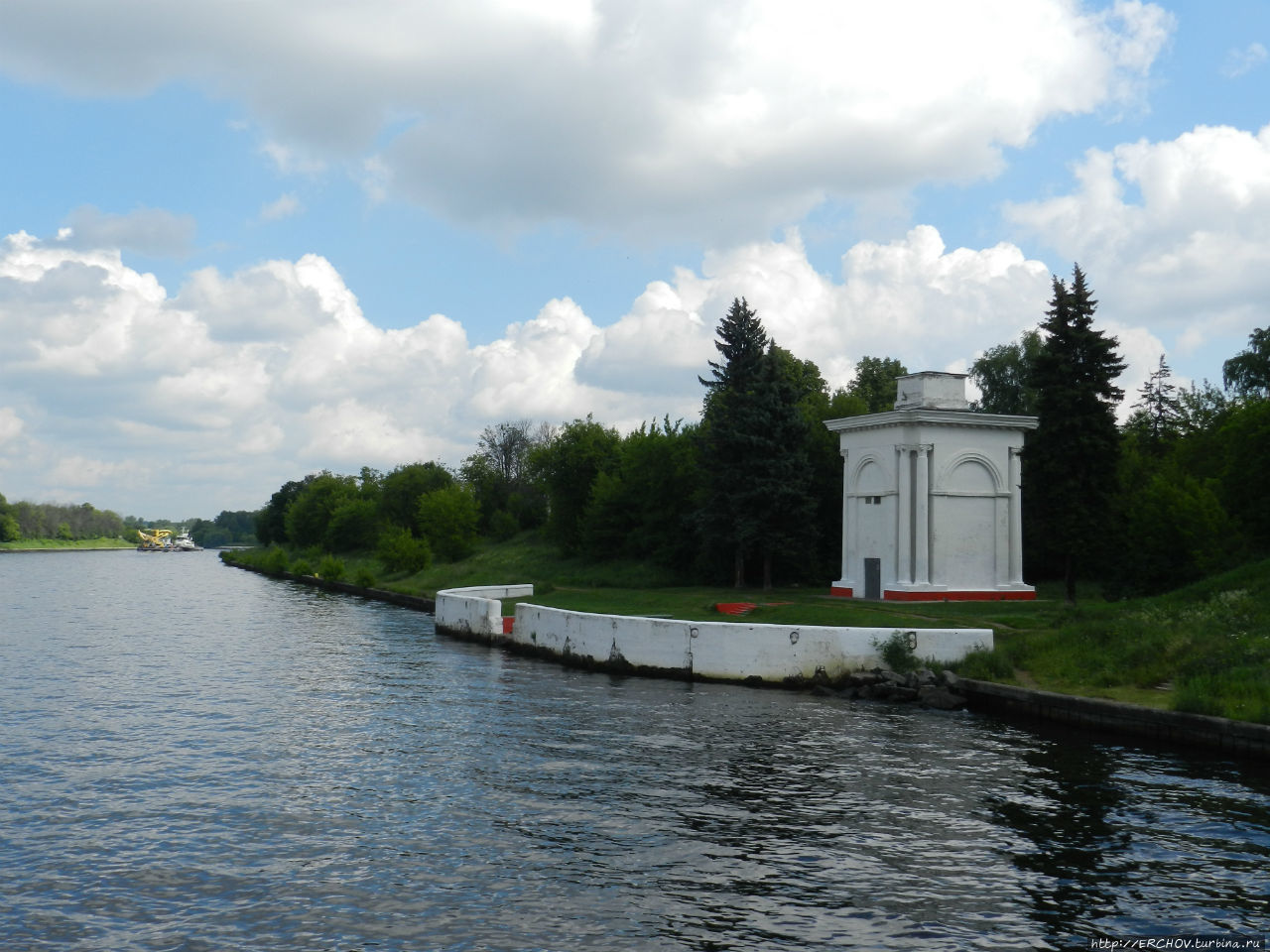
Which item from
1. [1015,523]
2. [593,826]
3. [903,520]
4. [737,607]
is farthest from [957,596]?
[593,826]

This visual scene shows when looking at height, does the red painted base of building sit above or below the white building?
below

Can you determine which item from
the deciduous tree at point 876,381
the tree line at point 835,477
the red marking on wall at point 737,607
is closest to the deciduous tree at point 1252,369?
the tree line at point 835,477

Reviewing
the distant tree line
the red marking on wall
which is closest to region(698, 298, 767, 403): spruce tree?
the distant tree line

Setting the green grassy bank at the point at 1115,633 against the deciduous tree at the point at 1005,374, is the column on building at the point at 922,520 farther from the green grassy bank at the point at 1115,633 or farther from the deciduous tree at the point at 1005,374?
the deciduous tree at the point at 1005,374

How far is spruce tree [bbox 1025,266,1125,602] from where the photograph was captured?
41.4 meters

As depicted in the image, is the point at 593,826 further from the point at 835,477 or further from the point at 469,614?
the point at 835,477

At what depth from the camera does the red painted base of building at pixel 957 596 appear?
4416cm

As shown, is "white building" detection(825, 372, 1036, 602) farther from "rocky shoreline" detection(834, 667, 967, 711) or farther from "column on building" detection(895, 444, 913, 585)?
"rocky shoreline" detection(834, 667, 967, 711)

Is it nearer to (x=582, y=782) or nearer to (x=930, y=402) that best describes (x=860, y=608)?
(x=930, y=402)

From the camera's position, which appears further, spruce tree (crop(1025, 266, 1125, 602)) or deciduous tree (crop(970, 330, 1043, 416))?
deciduous tree (crop(970, 330, 1043, 416))

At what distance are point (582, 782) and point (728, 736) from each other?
4946 millimetres

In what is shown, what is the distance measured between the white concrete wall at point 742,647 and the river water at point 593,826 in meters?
1.52

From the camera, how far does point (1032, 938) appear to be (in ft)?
37.7

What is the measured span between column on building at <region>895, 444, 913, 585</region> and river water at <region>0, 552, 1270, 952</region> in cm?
1827
